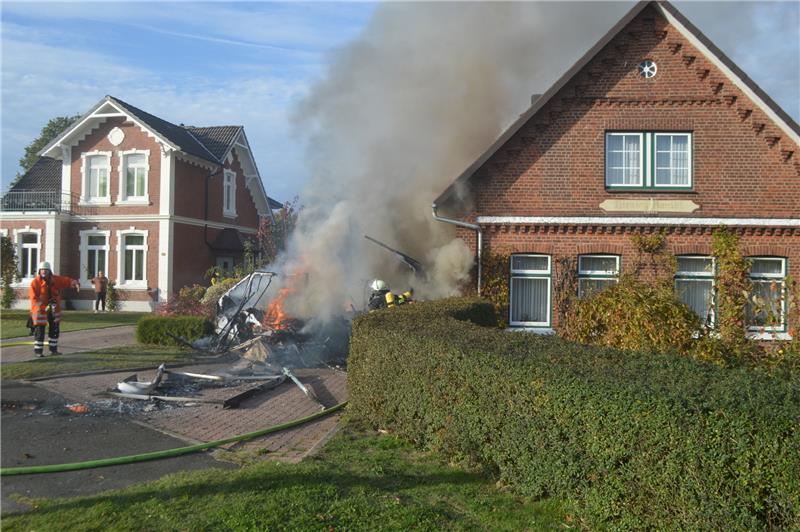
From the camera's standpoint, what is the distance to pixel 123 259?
1089 inches

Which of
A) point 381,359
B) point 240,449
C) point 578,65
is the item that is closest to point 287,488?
point 240,449

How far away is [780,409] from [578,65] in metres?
11.8

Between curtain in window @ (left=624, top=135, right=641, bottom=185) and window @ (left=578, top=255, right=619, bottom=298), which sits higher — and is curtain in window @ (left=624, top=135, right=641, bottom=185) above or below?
above

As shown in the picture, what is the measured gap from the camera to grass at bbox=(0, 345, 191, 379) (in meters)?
11.1

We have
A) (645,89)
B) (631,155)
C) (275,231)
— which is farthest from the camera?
(275,231)

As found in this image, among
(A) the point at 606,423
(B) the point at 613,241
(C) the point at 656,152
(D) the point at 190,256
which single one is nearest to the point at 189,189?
(D) the point at 190,256

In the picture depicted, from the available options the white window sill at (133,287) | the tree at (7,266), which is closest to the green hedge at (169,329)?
the white window sill at (133,287)

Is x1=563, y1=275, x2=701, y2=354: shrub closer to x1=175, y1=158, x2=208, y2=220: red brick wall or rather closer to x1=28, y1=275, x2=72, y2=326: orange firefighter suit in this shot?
x1=28, y1=275, x2=72, y2=326: orange firefighter suit

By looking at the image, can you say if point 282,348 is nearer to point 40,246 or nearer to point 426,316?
point 426,316

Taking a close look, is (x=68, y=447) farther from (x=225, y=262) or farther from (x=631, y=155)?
(x=225, y=262)

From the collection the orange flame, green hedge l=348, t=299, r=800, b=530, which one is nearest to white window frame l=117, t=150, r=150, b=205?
the orange flame

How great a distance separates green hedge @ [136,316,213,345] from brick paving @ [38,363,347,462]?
3.19 m

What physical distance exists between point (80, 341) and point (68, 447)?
33.1 feet

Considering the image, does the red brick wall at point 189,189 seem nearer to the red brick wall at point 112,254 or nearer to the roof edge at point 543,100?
the red brick wall at point 112,254
